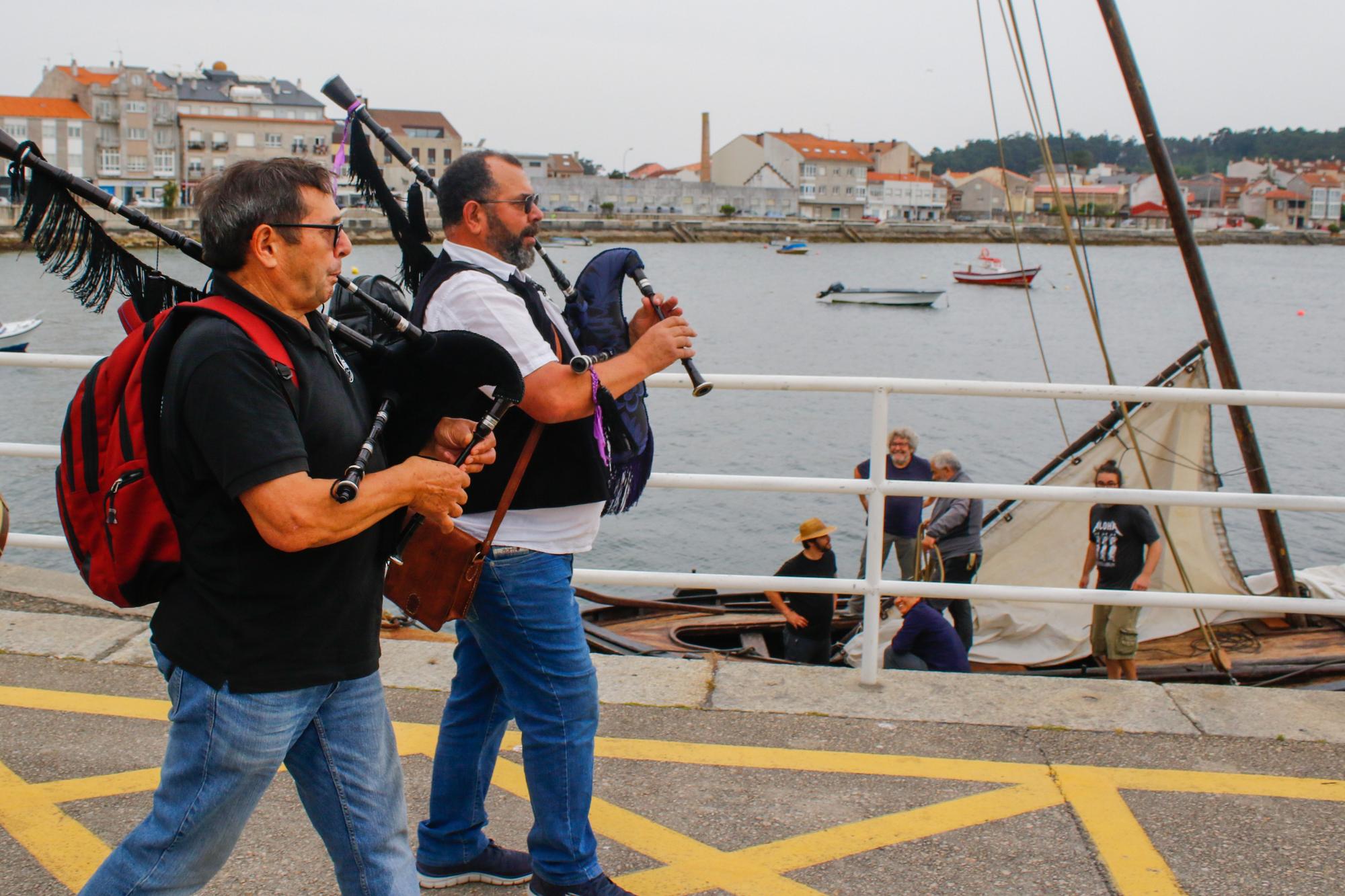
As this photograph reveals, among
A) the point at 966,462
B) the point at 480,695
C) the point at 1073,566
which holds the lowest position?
the point at 966,462

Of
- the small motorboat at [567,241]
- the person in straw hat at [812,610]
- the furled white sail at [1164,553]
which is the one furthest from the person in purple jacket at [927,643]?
the small motorboat at [567,241]

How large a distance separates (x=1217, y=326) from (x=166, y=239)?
644 centimetres

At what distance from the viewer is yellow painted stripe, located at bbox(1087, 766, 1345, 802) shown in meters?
3.58

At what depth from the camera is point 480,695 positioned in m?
3.13

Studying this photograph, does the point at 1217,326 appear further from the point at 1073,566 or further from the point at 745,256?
the point at 745,256

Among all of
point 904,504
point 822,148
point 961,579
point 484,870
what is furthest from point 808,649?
point 822,148

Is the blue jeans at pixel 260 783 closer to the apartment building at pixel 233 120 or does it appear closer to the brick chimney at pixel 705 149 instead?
the apartment building at pixel 233 120

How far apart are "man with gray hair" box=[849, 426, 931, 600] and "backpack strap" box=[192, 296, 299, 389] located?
781cm

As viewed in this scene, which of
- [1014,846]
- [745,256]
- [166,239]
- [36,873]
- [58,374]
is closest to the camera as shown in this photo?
[166,239]

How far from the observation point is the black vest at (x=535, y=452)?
2.75m

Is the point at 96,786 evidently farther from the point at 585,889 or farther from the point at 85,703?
the point at 585,889


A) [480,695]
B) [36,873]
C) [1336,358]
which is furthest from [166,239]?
[1336,358]

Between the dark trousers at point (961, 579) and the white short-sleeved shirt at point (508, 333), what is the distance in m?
6.50

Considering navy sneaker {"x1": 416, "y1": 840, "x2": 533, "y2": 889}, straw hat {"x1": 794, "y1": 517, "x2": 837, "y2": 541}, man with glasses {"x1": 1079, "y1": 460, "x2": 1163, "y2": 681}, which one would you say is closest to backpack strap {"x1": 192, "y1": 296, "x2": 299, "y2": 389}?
navy sneaker {"x1": 416, "y1": 840, "x2": 533, "y2": 889}
